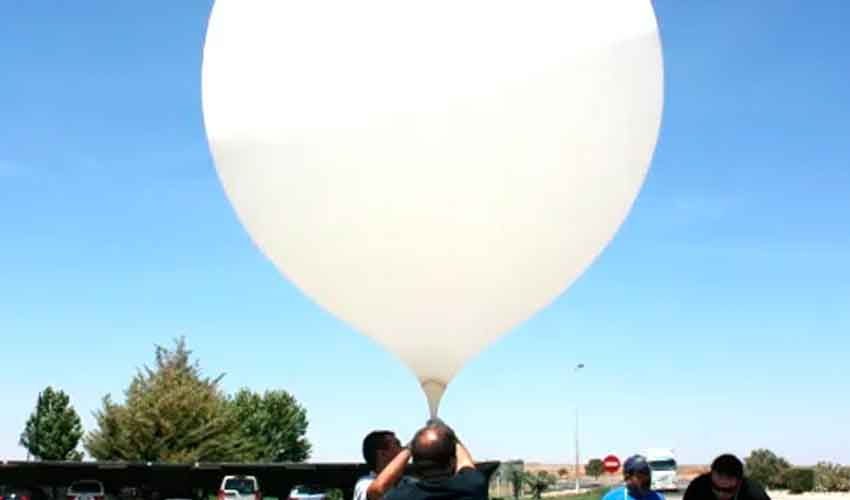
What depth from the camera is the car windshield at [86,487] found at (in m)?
32.3

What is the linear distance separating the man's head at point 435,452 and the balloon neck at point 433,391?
136cm

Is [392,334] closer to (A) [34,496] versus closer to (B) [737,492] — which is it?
(B) [737,492]

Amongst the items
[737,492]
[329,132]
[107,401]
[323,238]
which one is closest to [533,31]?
[329,132]

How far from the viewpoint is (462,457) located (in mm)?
3709

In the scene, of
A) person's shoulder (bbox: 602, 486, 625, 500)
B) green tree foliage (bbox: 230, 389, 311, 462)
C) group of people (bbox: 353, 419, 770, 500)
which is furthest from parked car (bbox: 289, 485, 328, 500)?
green tree foliage (bbox: 230, 389, 311, 462)

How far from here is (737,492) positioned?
17.0ft

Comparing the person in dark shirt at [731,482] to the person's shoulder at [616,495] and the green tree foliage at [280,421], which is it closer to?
the person's shoulder at [616,495]

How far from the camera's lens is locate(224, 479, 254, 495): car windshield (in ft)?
99.5

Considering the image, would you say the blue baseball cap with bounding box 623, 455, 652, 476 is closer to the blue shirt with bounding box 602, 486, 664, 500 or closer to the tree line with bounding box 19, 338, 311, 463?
the blue shirt with bounding box 602, 486, 664, 500

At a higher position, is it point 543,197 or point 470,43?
point 470,43

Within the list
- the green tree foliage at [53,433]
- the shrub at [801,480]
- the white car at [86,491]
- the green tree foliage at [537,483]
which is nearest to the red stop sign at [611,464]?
the green tree foliage at [537,483]

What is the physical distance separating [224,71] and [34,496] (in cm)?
3033

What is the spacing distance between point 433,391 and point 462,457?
1176mm

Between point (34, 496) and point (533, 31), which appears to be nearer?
point (533, 31)
